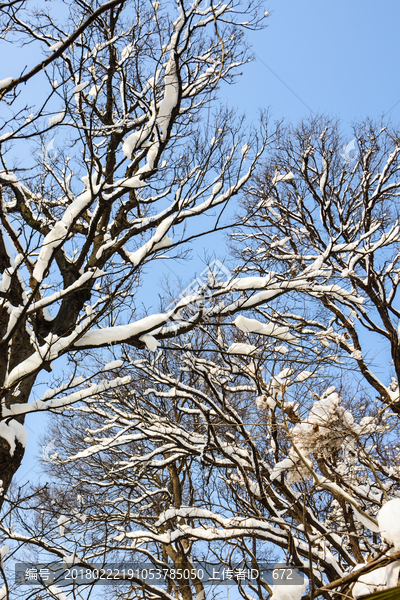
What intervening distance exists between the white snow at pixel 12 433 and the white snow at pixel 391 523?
138 inches

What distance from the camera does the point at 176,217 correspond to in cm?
469

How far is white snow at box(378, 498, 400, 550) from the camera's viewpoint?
3.47ft

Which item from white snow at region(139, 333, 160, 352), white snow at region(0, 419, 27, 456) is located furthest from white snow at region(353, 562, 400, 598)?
white snow at region(0, 419, 27, 456)

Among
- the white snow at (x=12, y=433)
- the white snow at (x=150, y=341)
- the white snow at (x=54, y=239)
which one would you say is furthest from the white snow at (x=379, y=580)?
the white snow at (x=54, y=239)

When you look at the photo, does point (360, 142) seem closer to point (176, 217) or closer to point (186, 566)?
point (176, 217)

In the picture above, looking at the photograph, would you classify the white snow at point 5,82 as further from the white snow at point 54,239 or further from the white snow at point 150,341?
the white snow at point 150,341

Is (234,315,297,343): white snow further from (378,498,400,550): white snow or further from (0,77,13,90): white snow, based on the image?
(378,498,400,550): white snow

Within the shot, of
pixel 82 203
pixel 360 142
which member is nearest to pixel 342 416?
pixel 82 203

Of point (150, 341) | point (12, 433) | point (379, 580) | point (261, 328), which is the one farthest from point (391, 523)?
point (12, 433)

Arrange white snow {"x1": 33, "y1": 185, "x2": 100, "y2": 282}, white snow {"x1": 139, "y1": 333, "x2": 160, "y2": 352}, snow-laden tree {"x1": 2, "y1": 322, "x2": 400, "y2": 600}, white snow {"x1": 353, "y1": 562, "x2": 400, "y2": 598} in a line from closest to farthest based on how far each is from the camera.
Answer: white snow {"x1": 353, "y1": 562, "x2": 400, "y2": 598} → snow-laden tree {"x1": 2, "y1": 322, "x2": 400, "y2": 600} → white snow {"x1": 33, "y1": 185, "x2": 100, "y2": 282} → white snow {"x1": 139, "y1": 333, "x2": 160, "y2": 352}

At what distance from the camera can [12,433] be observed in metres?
3.80

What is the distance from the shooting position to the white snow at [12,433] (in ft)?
12.1

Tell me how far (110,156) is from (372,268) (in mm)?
5510

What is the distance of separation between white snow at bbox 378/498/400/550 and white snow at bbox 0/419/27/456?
3.49 m
